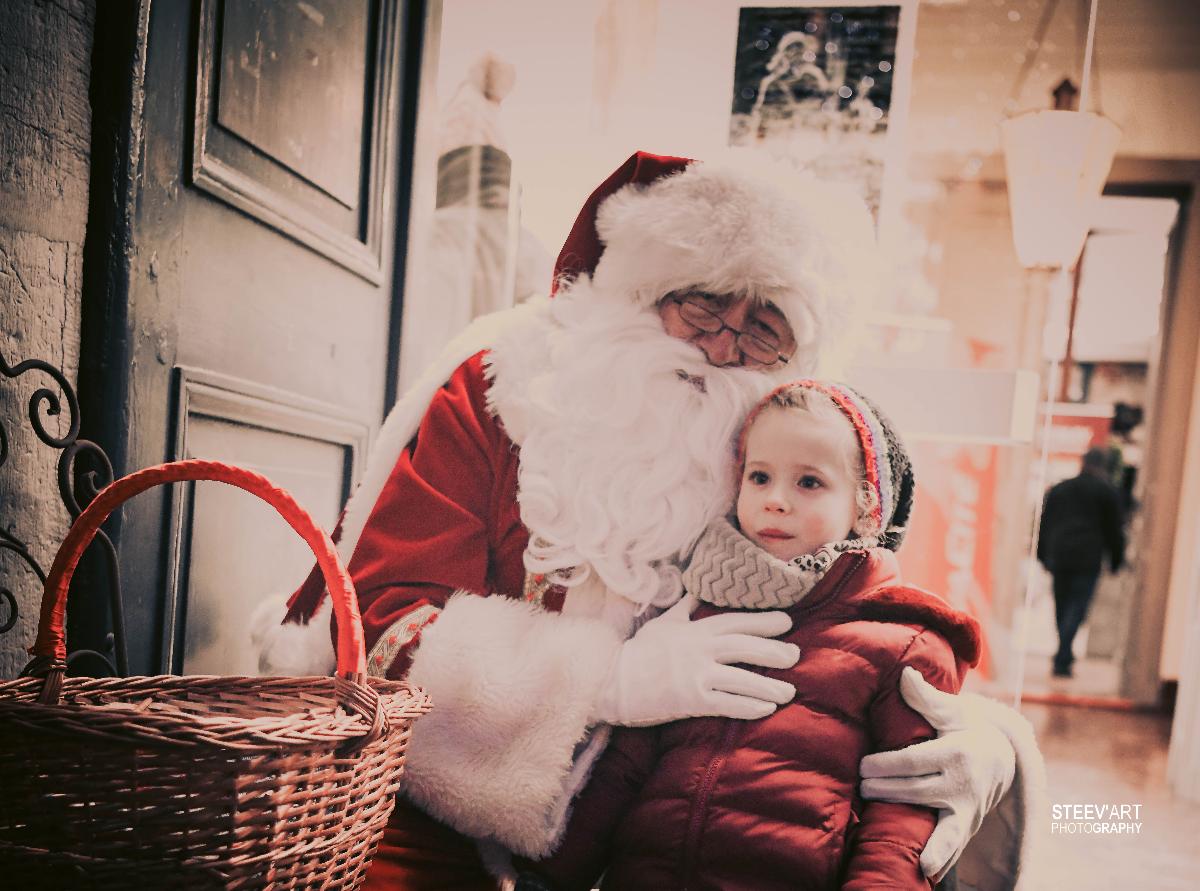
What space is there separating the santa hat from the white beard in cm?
10

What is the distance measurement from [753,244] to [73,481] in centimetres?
109

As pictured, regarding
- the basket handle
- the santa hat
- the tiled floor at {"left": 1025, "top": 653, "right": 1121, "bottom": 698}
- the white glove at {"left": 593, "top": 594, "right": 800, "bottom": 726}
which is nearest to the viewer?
the basket handle

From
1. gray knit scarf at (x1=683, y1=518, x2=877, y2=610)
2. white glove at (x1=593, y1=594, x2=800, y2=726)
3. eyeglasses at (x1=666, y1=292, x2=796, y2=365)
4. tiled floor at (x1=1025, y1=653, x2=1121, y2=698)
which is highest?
eyeglasses at (x1=666, y1=292, x2=796, y2=365)

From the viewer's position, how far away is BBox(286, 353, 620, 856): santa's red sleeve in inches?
43.1

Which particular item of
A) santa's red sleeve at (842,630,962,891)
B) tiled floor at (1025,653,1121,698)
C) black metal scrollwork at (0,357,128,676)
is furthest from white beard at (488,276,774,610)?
tiled floor at (1025,653,1121,698)

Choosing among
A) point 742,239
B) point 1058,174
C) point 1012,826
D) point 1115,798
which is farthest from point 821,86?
point 1115,798

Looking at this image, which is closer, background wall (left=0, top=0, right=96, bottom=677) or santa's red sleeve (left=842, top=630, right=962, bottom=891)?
santa's red sleeve (left=842, top=630, right=962, bottom=891)

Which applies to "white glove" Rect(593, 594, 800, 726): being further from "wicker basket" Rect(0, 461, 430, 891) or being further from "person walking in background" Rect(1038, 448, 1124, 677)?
"person walking in background" Rect(1038, 448, 1124, 677)

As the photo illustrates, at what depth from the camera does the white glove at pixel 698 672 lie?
105cm

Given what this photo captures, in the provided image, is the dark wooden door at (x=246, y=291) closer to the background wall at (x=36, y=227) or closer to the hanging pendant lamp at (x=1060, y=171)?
the background wall at (x=36, y=227)

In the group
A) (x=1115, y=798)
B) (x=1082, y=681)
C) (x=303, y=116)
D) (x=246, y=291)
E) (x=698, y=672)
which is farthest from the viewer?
(x=1082, y=681)

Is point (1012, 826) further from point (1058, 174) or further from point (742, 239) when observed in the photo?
point (1058, 174)

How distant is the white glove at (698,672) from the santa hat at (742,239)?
472 millimetres

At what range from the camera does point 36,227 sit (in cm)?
120
